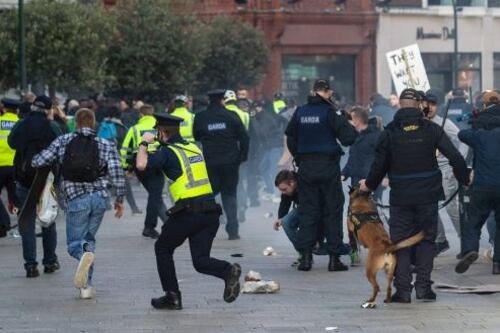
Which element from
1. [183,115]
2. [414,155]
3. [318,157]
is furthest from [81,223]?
[183,115]

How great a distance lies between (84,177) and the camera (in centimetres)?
1237

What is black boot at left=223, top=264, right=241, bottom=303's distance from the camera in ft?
37.3

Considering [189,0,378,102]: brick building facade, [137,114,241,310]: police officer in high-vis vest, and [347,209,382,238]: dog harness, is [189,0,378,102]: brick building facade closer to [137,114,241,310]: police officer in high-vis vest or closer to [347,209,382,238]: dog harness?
[347,209,382,238]: dog harness

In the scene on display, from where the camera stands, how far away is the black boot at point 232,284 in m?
11.4

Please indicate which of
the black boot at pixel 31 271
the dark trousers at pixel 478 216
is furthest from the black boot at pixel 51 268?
the dark trousers at pixel 478 216

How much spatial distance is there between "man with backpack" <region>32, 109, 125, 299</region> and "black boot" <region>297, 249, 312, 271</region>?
2401 mm

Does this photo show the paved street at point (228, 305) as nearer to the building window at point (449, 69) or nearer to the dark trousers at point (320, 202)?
the dark trousers at point (320, 202)

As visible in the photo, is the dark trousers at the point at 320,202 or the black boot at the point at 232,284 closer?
the black boot at the point at 232,284

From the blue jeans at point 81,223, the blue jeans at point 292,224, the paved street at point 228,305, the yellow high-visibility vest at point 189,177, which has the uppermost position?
the yellow high-visibility vest at point 189,177

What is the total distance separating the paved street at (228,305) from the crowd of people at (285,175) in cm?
24

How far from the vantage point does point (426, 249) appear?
465 inches

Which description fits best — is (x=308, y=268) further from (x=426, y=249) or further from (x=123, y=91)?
(x=123, y=91)

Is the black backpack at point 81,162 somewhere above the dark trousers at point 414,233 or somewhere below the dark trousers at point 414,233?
above

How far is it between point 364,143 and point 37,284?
4126 millimetres
